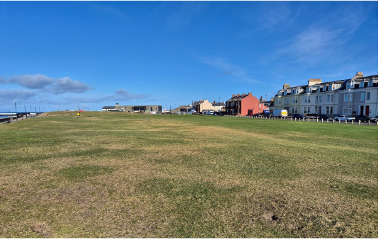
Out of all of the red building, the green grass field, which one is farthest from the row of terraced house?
the green grass field

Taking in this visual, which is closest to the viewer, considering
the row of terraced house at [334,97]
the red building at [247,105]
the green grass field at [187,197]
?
the green grass field at [187,197]

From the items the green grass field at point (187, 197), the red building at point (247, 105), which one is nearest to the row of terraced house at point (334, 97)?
the red building at point (247, 105)

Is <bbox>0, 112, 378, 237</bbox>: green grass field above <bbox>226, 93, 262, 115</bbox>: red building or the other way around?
the other way around

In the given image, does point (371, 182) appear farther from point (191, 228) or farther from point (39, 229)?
point (39, 229)

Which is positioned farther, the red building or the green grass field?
the red building

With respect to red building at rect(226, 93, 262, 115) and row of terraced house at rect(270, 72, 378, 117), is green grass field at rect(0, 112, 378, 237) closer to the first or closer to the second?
row of terraced house at rect(270, 72, 378, 117)

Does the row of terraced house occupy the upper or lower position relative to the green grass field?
upper

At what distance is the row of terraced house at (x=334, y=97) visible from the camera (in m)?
50.3

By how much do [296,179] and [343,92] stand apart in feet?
203

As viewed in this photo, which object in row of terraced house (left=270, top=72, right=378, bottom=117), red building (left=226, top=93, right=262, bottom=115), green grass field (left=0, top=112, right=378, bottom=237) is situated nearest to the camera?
green grass field (left=0, top=112, right=378, bottom=237)

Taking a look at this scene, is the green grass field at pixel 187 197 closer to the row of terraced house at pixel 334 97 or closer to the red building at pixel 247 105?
the row of terraced house at pixel 334 97

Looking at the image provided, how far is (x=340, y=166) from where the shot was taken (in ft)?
29.7

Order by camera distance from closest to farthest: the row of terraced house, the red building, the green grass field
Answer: the green grass field < the row of terraced house < the red building

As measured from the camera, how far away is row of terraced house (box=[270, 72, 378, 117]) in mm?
50344
